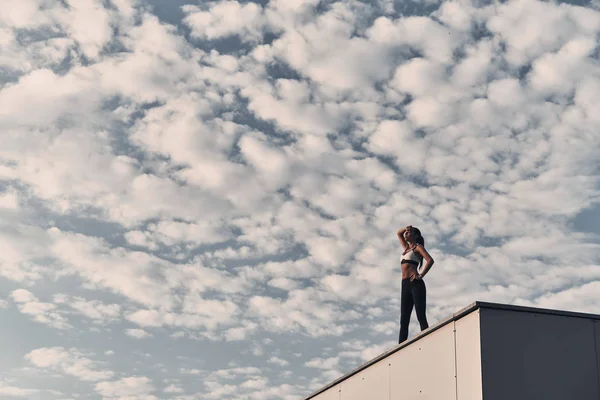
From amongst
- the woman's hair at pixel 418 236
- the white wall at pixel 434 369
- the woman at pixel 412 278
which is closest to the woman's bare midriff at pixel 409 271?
the woman at pixel 412 278

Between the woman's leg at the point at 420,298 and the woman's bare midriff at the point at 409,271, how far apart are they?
0.52ft

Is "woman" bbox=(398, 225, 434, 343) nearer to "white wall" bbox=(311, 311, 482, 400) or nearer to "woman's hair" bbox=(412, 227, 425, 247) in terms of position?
"woman's hair" bbox=(412, 227, 425, 247)

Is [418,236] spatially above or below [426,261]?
above

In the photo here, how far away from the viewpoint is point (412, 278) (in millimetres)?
13977

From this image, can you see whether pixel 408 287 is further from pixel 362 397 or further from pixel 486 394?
pixel 486 394

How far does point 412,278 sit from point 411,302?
0.56 meters

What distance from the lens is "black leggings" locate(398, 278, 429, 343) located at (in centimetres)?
1381

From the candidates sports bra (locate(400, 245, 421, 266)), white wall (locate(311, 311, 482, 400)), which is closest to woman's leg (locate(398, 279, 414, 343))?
sports bra (locate(400, 245, 421, 266))

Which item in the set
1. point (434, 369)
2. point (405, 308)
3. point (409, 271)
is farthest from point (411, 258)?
point (434, 369)

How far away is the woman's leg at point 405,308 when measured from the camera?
Answer: 46.3ft

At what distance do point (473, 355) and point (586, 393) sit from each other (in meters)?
1.72

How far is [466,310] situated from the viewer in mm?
10555

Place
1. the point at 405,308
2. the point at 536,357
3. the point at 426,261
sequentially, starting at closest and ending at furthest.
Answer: the point at 536,357, the point at 426,261, the point at 405,308

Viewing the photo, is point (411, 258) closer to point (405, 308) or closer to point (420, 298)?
point (420, 298)
